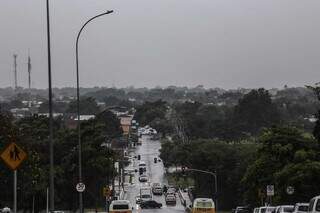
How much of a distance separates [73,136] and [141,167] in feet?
323

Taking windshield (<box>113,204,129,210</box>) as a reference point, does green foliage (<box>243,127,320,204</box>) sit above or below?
above

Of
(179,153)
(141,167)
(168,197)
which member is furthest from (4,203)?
(141,167)

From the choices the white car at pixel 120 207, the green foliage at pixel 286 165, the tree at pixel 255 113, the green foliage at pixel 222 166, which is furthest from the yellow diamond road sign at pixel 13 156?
the tree at pixel 255 113

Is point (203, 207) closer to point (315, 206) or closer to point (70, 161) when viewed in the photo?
point (70, 161)

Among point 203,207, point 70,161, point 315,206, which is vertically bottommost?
point 203,207

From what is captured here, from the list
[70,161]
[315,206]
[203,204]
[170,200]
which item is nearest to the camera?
[315,206]

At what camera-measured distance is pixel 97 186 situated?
82.7 m

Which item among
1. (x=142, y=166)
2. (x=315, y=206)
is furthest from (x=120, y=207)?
(x=142, y=166)

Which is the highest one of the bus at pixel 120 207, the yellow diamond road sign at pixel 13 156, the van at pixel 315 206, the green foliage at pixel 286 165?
the yellow diamond road sign at pixel 13 156

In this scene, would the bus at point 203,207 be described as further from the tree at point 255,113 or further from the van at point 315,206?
the tree at point 255,113

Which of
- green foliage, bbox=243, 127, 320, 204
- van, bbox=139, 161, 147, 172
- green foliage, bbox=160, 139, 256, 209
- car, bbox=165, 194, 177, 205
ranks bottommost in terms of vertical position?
van, bbox=139, 161, 147, 172

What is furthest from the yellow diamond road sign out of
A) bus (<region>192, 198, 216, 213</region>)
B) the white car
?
bus (<region>192, 198, 216, 213</region>)

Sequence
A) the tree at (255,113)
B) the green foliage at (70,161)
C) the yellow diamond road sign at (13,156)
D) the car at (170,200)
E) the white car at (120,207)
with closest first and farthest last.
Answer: the yellow diamond road sign at (13,156) < the white car at (120,207) < the green foliage at (70,161) < the car at (170,200) < the tree at (255,113)

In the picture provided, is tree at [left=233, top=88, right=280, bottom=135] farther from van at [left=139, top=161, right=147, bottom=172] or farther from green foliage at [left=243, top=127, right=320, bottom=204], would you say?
green foliage at [left=243, top=127, right=320, bottom=204]
